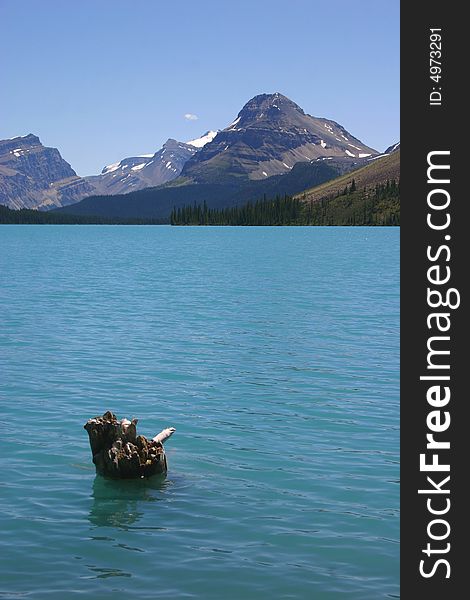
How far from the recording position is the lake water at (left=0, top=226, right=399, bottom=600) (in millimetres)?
15695

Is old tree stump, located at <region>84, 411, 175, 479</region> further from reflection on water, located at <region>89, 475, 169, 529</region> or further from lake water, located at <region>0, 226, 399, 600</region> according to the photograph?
lake water, located at <region>0, 226, 399, 600</region>

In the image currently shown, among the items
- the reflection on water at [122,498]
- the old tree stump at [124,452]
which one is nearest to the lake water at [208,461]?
the reflection on water at [122,498]

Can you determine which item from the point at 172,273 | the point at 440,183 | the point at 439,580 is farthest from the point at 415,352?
the point at 172,273

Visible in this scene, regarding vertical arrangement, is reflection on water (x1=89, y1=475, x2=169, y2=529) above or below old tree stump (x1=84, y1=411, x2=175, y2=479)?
below

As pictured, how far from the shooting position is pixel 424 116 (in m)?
10.7

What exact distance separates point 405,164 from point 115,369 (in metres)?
26.7

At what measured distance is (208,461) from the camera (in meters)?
22.8

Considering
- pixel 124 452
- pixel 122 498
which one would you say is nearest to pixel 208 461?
pixel 124 452

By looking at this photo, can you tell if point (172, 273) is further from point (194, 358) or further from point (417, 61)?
point (417, 61)

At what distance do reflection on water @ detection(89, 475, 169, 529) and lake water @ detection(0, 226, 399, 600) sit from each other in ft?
0.21

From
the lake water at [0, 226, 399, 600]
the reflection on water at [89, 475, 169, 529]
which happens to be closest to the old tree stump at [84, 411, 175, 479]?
the reflection on water at [89, 475, 169, 529]

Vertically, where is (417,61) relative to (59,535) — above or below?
above

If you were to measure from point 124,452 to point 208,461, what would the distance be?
2959 millimetres

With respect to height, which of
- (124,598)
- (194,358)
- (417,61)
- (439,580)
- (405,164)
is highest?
(417,61)
